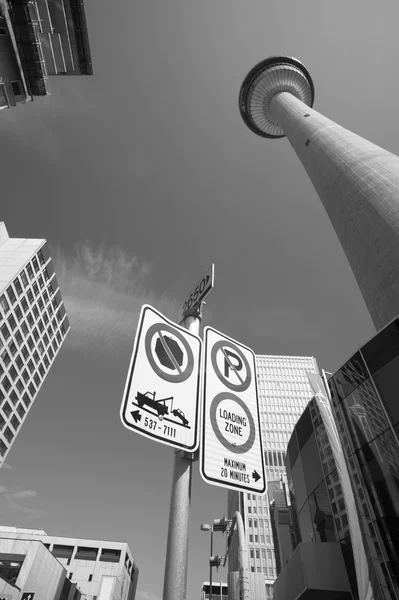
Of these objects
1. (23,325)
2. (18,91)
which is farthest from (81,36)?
(23,325)

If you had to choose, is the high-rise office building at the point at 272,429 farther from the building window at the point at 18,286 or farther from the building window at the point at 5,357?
the building window at the point at 18,286

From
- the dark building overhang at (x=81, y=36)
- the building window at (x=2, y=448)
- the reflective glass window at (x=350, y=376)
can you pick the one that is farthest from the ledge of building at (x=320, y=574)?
the building window at (x=2, y=448)

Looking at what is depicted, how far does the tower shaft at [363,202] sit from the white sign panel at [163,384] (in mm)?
15304

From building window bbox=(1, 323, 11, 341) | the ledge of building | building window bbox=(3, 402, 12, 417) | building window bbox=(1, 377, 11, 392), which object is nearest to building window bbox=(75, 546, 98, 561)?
building window bbox=(3, 402, 12, 417)

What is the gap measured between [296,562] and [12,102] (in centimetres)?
4047

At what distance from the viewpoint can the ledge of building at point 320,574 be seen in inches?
525

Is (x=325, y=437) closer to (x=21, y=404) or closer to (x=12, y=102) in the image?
(x=12, y=102)

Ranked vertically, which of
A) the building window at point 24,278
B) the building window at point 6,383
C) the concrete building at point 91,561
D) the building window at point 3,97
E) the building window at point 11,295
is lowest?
the concrete building at point 91,561

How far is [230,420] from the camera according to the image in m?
3.51

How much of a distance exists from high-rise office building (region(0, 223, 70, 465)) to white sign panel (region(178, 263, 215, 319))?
71829mm

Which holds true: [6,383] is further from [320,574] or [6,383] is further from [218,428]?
[218,428]

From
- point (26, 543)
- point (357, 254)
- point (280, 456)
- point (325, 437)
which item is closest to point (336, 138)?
point (357, 254)

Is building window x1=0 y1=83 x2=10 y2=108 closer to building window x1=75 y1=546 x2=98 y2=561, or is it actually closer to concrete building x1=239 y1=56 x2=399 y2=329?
concrete building x1=239 y1=56 x2=399 y2=329

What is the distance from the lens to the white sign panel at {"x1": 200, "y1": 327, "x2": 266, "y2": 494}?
3.05 metres
